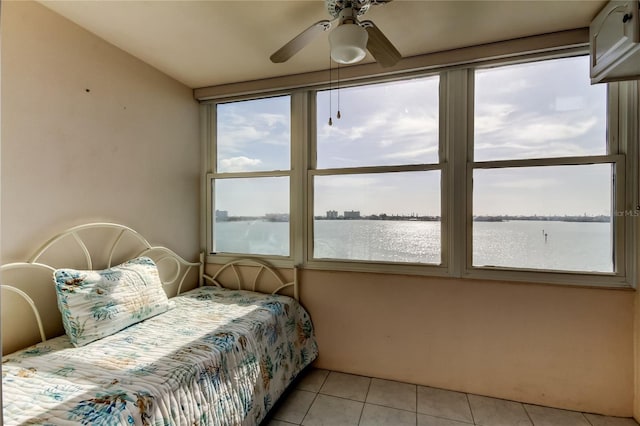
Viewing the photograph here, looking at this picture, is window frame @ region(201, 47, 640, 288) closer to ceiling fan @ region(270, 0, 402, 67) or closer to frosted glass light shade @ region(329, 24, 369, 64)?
ceiling fan @ region(270, 0, 402, 67)

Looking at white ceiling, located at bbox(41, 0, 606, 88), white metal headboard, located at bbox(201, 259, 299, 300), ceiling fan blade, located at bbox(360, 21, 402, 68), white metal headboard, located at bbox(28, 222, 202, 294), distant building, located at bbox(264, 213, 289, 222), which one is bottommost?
white metal headboard, located at bbox(201, 259, 299, 300)

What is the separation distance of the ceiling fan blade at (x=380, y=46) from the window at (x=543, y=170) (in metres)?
0.90

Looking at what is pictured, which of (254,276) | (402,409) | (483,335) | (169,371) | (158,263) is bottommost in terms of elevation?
(402,409)

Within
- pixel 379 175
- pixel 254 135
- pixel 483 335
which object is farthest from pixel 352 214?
pixel 483 335

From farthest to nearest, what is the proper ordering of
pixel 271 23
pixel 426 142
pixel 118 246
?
pixel 426 142
pixel 118 246
pixel 271 23

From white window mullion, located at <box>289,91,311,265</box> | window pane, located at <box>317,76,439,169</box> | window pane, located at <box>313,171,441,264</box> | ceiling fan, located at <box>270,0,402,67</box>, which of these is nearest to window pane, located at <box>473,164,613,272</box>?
window pane, located at <box>313,171,441,264</box>

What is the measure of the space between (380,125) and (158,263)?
6.80ft

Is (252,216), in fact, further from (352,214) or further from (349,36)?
(349,36)

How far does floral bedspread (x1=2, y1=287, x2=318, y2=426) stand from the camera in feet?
3.97

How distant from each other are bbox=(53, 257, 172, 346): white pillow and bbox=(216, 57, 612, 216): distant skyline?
108 cm

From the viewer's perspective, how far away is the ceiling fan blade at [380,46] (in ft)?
5.05

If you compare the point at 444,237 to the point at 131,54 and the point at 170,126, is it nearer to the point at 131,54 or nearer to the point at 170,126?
the point at 170,126

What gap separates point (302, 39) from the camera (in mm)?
1623

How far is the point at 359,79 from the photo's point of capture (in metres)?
2.49
